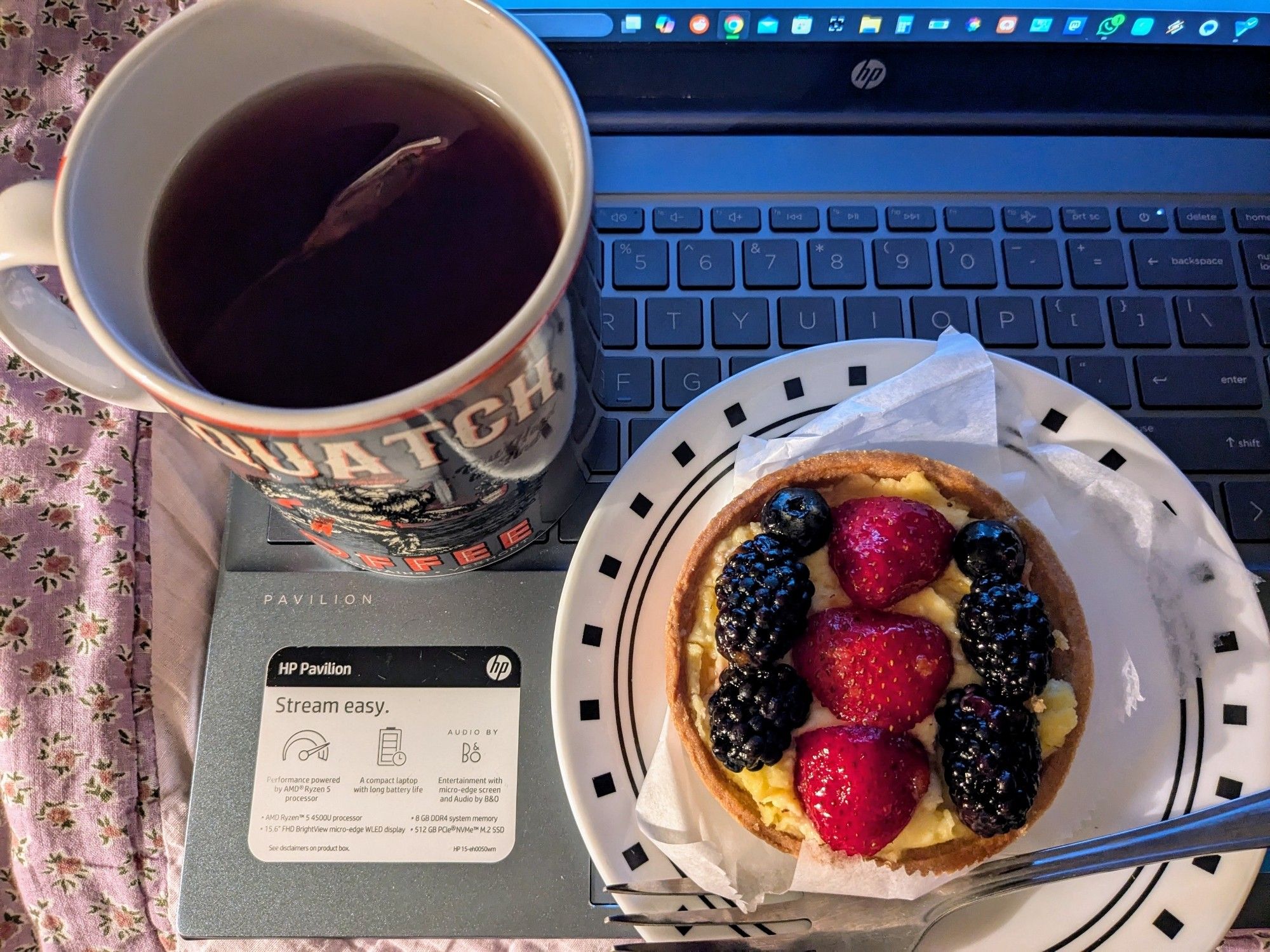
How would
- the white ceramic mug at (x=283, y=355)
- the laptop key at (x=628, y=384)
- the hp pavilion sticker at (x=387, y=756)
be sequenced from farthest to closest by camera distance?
1. the laptop key at (x=628, y=384)
2. the hp pavilion sticker at (x=387, y=756)
3. the white ceramic mug at (x=283, y=355)

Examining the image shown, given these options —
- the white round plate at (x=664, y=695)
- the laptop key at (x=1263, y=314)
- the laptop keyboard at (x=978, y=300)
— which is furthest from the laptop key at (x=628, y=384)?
the laptop key at (x=1263, y=314)

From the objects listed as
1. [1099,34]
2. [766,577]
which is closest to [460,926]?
[766,577]

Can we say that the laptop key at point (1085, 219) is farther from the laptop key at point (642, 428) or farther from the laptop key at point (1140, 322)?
the laptop key at point (642, 428)

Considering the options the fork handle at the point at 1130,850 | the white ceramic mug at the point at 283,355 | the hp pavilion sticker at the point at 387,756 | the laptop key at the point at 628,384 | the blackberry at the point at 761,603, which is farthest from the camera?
the laptop key at the point at 628,384

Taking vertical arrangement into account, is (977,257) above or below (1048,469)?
above

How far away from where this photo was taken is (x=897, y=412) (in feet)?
3.23

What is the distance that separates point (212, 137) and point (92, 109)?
0.11 meters

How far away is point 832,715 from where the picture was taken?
0.90 metres

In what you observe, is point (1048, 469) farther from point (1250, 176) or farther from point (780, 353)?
point (1250, 176)

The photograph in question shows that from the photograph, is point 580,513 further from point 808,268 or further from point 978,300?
point 978,300

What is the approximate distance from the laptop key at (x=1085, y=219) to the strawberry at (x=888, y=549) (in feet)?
1.58

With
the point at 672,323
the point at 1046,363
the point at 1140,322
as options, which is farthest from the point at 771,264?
the point at 1140,322

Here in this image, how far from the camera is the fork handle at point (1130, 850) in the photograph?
0.73 metres

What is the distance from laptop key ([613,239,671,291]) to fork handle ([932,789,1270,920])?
75 cm
